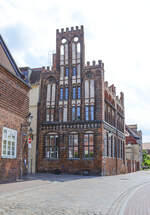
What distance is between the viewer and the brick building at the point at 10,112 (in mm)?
17766

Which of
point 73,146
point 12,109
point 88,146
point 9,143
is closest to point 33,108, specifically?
point 73,146

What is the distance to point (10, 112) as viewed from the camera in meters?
18.7

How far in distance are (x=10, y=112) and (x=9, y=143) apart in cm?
212

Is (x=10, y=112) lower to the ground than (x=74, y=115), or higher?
lower

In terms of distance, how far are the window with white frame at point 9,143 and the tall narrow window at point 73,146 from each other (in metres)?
13.7

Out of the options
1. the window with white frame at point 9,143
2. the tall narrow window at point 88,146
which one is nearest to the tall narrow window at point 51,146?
the tall narrow window at point 88,146

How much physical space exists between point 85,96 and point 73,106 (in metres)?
1.94

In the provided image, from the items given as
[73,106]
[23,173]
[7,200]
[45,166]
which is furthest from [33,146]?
[7,200]

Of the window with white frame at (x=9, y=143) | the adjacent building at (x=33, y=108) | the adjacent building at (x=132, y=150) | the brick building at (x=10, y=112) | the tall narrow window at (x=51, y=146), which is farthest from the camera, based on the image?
the adjacent building at (x=132, y=150)

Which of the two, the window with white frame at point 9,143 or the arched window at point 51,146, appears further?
the arched window at point 51,146

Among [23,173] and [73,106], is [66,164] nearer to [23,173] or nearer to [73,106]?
[73,106]

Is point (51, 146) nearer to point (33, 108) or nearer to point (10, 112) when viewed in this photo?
point (33, 108)

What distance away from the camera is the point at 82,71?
34.5 m

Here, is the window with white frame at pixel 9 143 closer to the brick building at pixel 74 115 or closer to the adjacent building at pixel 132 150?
the brick building at pixel 74 115
